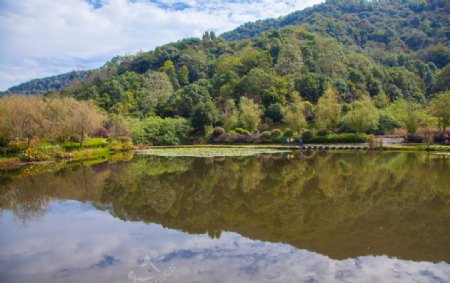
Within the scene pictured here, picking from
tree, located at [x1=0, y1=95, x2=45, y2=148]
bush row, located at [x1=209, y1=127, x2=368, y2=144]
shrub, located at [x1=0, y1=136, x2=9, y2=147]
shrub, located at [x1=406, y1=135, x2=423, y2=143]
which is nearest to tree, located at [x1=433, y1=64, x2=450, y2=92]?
shrub, located at [x1=406, y1=135, x2=423, y2=143]

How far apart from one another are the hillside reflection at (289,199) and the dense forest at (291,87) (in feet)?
70.5

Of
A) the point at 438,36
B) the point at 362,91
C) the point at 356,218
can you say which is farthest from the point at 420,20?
the point at 356,218

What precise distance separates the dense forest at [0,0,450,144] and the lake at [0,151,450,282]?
26.0m

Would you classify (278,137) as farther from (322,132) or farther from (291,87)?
(291,87)

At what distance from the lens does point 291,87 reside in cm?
6162

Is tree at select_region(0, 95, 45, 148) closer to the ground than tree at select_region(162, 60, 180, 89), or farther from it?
closer to the ground

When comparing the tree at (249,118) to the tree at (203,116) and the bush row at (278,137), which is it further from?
the tree at (203,116)

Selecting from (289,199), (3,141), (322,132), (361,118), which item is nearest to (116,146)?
(3,141)

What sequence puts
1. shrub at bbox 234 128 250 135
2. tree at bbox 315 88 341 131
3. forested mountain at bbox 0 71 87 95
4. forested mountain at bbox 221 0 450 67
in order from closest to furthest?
tree at bbox 315 88 341 131, shrub at bbox 234 128 250 135, forested mountain at bbox 221 0 450 67, forested mountain at bbox 0 71 87 95

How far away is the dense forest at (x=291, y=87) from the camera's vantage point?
4631 cm

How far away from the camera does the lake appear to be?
839 centimetres

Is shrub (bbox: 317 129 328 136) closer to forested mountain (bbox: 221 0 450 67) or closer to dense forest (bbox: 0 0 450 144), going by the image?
dense forest (bbox: 0 0 450 144)

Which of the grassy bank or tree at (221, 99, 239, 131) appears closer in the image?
the grassy bank

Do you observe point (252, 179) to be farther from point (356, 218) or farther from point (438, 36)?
point (438, 36)
